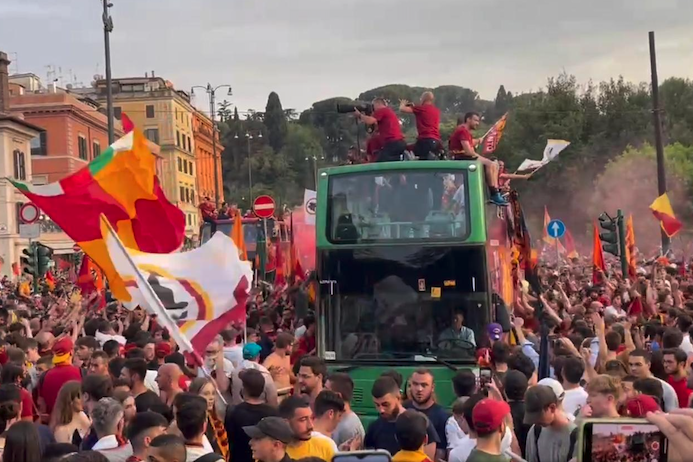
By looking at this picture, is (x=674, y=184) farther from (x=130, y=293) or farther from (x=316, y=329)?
(x=130, y=293)

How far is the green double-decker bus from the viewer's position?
11516 mm

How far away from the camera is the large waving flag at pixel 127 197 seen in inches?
429

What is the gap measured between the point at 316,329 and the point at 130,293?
12.1 ft

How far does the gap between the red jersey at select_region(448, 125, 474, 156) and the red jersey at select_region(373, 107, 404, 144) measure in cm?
75

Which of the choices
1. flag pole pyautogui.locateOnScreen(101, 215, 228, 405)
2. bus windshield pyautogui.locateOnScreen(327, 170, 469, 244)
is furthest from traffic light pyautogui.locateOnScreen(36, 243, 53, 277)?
flag pole pyautogui.locateOnScreen(101, 215, 228, 405)

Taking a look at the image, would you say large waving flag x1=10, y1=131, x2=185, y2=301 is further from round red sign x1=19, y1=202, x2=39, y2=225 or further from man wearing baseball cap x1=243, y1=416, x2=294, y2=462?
round red sign x1=19, y1=202, x2=39, y2=225

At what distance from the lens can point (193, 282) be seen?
29.2 ft

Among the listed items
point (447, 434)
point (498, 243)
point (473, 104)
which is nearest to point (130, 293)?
point (447, 434)

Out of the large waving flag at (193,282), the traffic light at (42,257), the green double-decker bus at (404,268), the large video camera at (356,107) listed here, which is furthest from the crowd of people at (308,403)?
the traffic light at (42,257)

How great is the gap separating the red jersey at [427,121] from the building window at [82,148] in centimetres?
5578

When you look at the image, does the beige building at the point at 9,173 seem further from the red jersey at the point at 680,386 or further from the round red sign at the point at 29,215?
the red jersey at the point at 680,386

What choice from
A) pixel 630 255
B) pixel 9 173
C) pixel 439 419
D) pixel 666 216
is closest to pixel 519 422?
pixel 439 419

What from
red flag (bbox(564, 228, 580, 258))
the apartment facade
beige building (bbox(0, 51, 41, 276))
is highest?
the apartment facade

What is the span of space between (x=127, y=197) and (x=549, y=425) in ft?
20.8
